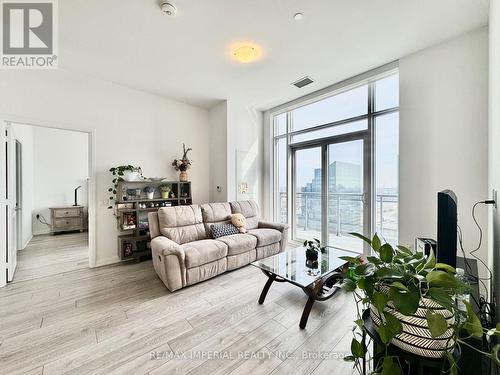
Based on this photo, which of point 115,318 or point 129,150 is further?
point 129,150

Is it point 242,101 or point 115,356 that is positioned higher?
point 242,101

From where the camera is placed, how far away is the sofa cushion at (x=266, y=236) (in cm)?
337

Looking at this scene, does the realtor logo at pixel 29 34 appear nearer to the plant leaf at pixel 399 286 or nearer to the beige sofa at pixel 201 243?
the beige sofa at pixel 201 243

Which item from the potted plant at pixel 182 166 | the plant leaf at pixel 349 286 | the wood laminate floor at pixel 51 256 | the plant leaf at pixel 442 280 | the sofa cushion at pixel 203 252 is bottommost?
the wood laminate floor at pixel 51 256

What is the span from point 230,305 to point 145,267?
1769 millimetres

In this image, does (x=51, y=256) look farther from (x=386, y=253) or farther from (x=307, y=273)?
(x=386, y=253)

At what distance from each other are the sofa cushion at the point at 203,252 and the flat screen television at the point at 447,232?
7.43 ft

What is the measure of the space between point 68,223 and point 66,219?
11 cm

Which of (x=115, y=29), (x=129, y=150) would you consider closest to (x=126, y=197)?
(x=129, y=150)

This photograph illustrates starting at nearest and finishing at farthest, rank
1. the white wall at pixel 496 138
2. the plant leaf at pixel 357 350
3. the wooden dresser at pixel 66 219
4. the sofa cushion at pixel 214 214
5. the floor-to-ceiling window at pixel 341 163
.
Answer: the plant leaf at pixel 357 350, the white wall at pixel 496 138, the floor-to-ceiling window at pixel 341 163, the sofa cushion at pixel 214 214, the wooden dresser at pixel 66 219

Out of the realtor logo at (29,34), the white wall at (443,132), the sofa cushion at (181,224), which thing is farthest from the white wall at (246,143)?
the white wall at (443,132)

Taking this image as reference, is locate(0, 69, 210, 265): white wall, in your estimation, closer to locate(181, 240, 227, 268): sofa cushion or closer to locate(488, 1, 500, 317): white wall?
locate(181, 240, 227, 268): sofa cushion

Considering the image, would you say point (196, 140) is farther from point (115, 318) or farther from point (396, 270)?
point (396, 270)

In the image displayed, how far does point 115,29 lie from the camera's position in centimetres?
222
